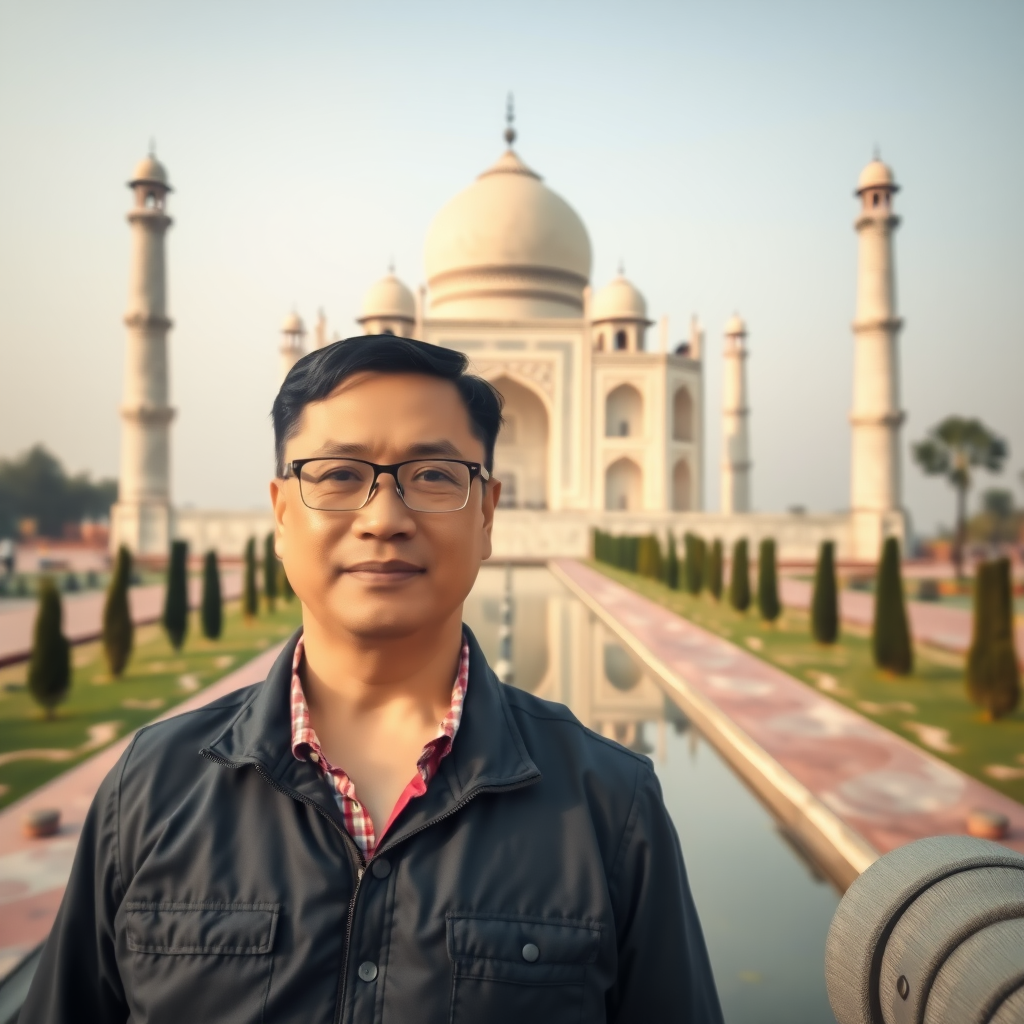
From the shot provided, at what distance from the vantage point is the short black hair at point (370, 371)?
0.87 m

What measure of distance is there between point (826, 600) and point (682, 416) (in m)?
14.3

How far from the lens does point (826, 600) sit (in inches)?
242

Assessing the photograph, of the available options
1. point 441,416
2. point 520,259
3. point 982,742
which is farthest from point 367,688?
point 520,259

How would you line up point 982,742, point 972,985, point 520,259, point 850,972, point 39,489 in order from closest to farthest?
point 972,985, point 850,972, point 982,742, point 39,489, point 520,259

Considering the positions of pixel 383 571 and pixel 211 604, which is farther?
pixel 211 604

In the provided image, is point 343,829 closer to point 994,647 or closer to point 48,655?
point 48,655

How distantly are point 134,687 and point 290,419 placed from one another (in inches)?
165

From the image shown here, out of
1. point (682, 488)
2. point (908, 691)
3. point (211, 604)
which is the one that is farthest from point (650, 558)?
point (682, 488)

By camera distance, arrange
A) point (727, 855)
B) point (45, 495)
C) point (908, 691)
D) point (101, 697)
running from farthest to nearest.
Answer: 1. point (45, 495)
2. point (908, 691)
3. point (101, 697)
4. point (727, 855)

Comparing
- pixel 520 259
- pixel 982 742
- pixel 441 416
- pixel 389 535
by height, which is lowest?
pixel 982 742

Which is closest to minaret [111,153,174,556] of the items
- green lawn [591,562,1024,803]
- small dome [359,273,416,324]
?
small dome [359,273,416,324]

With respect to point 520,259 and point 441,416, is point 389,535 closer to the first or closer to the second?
point 441,416

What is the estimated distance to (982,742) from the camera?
3668mm

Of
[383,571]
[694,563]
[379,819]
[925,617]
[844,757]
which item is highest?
[383,571]
